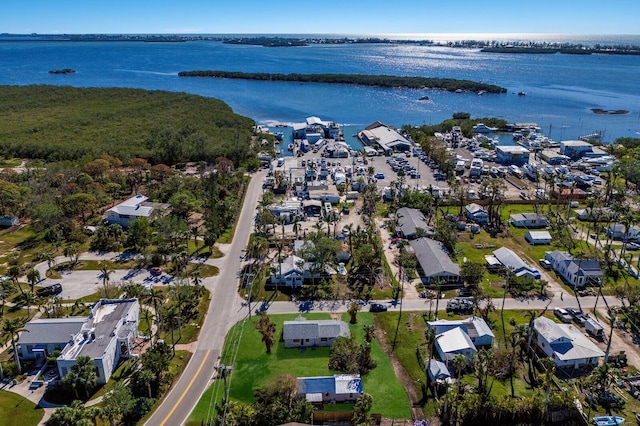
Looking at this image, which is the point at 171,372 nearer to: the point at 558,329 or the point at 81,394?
the point at 81,394

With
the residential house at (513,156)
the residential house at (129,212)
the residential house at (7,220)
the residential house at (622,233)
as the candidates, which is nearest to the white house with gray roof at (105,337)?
the residential house at (129,212)

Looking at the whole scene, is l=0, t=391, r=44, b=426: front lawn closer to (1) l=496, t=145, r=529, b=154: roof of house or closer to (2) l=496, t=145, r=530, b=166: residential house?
(2) l=496, t=145, r=530, b=166: residential house

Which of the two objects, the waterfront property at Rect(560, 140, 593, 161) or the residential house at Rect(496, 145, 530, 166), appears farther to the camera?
the waterfront property at Rect(560, 140, 593, 161)

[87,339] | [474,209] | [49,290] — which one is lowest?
[49,290]

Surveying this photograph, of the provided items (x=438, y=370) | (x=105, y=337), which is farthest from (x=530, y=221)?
(x=105, y=337)

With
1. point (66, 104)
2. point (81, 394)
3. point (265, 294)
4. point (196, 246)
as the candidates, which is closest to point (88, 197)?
point (196, 246)

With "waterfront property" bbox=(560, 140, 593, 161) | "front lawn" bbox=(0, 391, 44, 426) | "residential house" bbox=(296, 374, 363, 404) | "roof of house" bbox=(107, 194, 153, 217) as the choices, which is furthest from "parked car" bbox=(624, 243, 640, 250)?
"front lawn" bbox=(0, 391, 44, 426)

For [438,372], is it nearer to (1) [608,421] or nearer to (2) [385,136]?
(1) [608,421]
